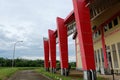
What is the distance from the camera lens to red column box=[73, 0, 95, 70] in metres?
23.2

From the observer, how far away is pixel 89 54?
23.5 m

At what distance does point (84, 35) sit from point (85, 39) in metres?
0.45

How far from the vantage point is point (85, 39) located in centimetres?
2366

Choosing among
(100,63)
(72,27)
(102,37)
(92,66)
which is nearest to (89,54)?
(92,66)

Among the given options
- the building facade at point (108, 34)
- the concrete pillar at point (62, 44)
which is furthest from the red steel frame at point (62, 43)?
the building facade at point (108, 34)

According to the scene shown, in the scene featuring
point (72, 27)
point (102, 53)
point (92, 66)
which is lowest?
point (92, 66)

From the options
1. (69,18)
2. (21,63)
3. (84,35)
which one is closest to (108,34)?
(69,18)

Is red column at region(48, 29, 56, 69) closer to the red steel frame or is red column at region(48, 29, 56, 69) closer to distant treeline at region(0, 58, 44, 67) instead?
the red steel frame

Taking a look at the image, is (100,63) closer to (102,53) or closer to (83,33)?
(102,53)

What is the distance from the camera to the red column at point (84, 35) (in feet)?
76.3

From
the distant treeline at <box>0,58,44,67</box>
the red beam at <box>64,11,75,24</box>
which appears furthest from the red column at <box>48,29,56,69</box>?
the distant treeline at <box>0,58,44,67</box>

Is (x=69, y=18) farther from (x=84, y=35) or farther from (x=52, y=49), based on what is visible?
(x=52, y=49)

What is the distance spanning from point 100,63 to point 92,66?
14549 mm

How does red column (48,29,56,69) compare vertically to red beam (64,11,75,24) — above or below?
below
